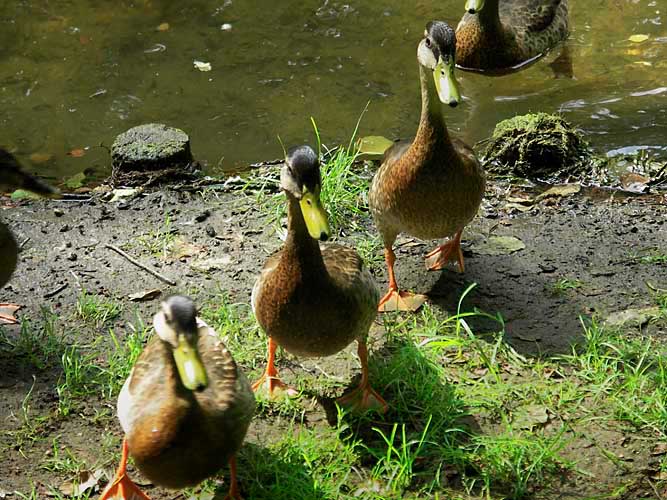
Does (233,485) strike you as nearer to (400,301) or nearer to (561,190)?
(400,301)

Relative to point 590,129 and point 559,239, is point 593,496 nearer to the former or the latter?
point 559,239

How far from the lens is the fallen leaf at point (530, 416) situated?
3.88 m

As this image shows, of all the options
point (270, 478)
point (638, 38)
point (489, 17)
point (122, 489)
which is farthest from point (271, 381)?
point (638, 38)

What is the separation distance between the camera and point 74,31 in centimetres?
793

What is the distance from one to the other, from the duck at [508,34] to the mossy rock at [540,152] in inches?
59.6

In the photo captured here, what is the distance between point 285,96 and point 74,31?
220 cm

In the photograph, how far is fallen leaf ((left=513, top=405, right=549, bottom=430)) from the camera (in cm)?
388

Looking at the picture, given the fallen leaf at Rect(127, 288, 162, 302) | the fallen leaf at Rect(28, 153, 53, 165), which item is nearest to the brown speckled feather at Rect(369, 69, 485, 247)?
the fallen leaf at Rect(127, 288, 162, 302)

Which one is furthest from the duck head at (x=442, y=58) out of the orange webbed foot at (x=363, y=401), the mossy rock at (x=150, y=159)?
the mossy rock at (x=150, y=159)

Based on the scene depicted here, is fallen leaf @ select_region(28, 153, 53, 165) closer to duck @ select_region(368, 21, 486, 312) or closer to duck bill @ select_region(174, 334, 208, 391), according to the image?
duck @ select_region(368, 21, 486, 312)

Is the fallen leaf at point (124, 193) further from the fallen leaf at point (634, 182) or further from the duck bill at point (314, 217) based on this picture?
the fallen leaf at point (634, 182)

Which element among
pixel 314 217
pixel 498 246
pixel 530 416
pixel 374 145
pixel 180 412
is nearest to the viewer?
pixel 180 412

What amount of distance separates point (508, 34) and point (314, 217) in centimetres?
444

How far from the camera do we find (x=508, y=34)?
7367mm
